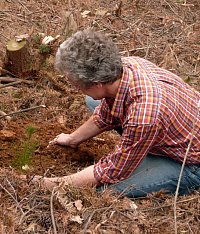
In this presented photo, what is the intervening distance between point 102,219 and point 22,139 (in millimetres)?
994

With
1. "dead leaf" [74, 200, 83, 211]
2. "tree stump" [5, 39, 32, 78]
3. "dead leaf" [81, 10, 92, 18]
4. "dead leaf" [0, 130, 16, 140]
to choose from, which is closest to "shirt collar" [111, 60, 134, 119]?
"dead leaf" [74, 200, 83, 211]

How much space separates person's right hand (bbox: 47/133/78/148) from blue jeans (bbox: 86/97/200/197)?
513 mm

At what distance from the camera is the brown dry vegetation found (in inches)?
104

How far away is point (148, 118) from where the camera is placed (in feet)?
8.27

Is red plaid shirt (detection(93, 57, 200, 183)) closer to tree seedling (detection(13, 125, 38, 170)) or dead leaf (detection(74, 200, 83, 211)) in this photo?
dead leaf (detection(74, 200, 83, 211))

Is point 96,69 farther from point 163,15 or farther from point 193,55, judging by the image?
point 163,15

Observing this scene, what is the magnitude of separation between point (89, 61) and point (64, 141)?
0.89 metres

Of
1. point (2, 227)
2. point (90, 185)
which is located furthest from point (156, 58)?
point (2, 227)

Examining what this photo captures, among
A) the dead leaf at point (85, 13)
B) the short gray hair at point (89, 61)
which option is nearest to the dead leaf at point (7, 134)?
the short gray hair at point (89, 61)

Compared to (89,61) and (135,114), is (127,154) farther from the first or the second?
(89,61)

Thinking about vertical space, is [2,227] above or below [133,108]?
below

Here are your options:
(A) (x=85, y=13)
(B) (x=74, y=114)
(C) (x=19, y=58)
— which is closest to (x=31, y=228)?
(B) (x=74, y=114)

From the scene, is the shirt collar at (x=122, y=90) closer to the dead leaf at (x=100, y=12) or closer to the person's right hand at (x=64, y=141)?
the person's right hand at (x=64, y=141)

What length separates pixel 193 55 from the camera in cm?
532
